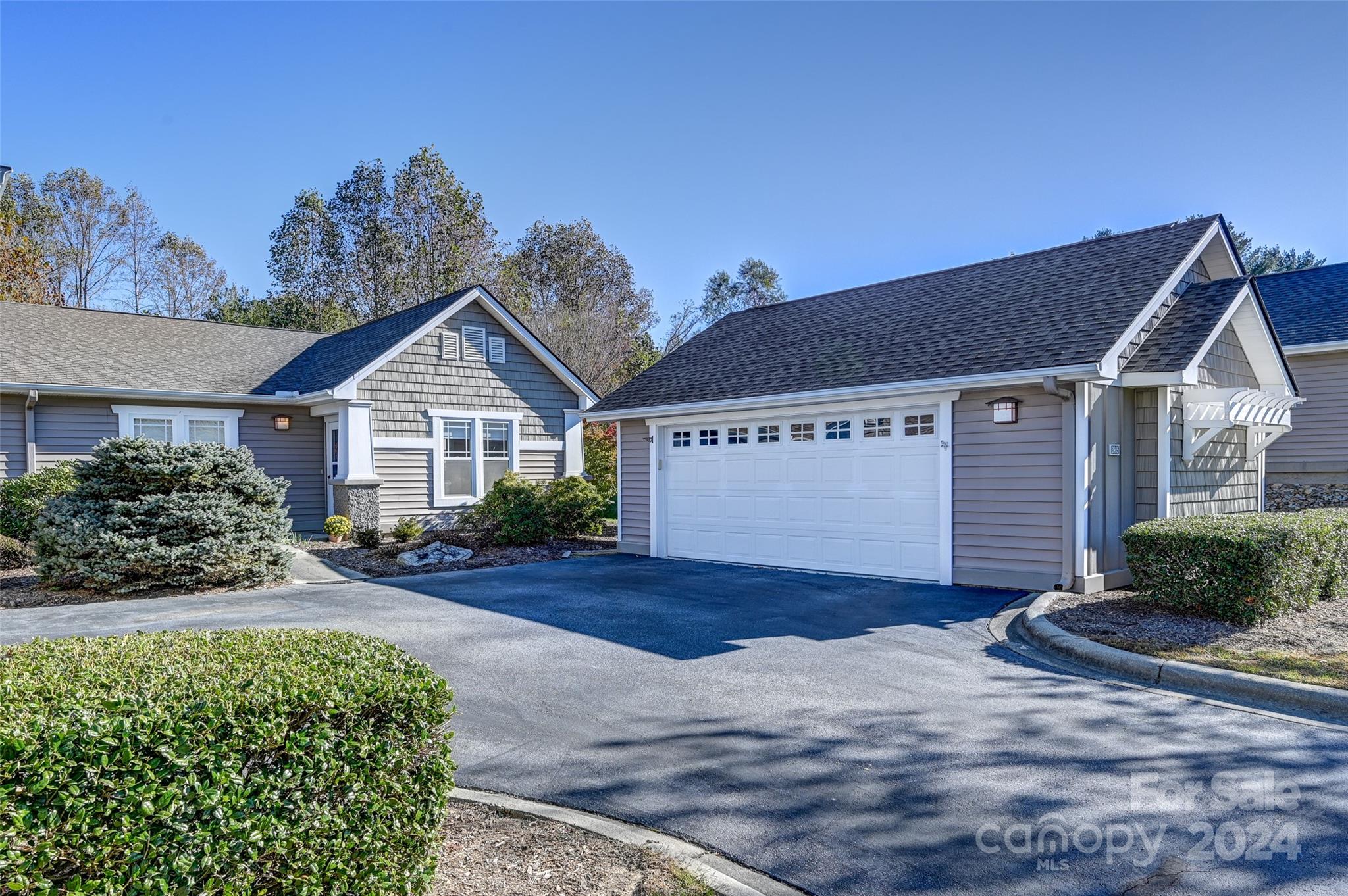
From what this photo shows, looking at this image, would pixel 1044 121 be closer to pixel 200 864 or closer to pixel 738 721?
pixel 738 721

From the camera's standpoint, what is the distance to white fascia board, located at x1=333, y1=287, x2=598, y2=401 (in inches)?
630

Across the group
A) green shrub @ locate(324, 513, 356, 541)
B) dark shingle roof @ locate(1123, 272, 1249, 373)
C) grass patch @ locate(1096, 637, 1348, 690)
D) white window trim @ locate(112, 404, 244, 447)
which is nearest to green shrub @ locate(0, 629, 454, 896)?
grass patch @ locate(1096, 637, 1348, 690)

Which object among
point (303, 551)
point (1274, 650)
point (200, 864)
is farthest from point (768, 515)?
point (200, 864)

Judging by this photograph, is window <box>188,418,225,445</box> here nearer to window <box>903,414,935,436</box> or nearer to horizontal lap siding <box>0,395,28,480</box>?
horizontal lap siding <box>0,395,28,480</box>

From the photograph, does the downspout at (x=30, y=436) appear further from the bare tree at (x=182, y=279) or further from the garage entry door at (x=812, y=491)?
the bare tree at (x=182, y=279)

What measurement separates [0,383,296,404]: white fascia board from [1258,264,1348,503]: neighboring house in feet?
65.5

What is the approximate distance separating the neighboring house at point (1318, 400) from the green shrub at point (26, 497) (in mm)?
22098

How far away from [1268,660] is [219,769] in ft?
23.3

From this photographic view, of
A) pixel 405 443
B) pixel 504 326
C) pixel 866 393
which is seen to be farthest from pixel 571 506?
pixel 866 393

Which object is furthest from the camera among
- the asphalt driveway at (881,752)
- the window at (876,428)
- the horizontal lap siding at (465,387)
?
the horizontal lap siding at (465,387)

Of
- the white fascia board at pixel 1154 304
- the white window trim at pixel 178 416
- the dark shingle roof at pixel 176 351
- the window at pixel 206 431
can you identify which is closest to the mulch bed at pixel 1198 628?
the white fascia board at pixel 1154 304

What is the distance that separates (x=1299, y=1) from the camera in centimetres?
1130

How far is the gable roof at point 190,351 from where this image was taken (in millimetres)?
14750

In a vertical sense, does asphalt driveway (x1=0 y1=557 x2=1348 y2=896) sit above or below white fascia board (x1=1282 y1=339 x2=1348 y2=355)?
below
